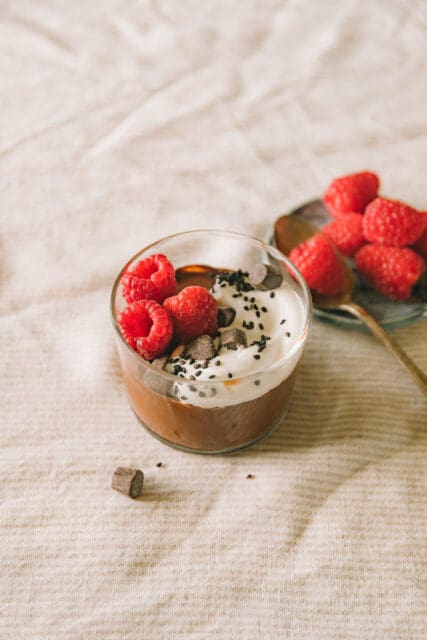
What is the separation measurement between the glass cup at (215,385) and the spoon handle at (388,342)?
0.16 m

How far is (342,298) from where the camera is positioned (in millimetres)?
1127

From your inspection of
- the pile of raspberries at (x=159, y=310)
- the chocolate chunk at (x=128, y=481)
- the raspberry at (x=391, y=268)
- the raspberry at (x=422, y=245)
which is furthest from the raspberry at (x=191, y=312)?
the raspberry at (x=422, y=245)

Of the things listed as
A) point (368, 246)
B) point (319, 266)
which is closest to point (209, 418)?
point (319, 266)

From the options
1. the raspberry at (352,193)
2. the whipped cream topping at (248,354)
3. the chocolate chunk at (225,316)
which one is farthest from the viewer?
the raspberry at (352,193)

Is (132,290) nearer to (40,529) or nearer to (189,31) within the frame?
(40,529)

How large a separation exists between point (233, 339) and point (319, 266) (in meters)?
0.28

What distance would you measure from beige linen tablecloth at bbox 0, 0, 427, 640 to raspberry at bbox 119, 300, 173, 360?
0.66 ft

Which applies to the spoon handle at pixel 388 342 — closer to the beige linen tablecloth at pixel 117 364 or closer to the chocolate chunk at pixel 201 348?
the beige linen tablecloth at pixel 117 364

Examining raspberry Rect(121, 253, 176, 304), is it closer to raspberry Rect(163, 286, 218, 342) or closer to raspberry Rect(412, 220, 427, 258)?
raspberry Rect(163, 286, 218, 342)

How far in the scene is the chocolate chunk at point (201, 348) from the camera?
90cm

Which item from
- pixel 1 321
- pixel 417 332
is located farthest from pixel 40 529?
pixel 417 332

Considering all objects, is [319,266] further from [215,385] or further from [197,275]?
[215,385]

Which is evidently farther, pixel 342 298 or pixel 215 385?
pixel 342 298

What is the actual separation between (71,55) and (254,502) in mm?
1400
